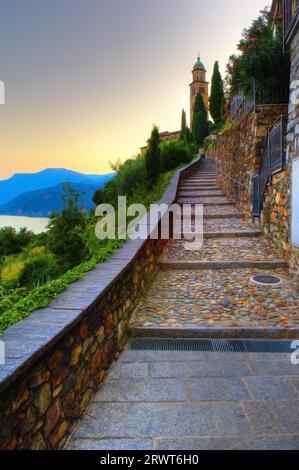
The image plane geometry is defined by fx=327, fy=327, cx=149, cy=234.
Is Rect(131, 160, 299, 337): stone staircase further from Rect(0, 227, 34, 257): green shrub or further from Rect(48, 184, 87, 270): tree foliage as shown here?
Rect(0, 227, 34, 257): green shrub

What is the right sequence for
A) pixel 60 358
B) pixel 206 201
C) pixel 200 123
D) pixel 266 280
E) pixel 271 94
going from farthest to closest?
pixel 200 123 < pixel 206 201 < pixel 271 94 < pixel 266 280 < pixel 60 358

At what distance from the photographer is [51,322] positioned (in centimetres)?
195

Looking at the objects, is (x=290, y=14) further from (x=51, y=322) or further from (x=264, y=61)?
(x=51, y=322)

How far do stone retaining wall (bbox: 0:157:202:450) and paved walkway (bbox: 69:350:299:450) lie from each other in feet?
0.61

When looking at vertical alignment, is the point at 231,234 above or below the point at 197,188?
below

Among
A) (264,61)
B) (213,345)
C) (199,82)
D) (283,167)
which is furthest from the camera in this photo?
(199,82)

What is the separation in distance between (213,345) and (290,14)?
4.63 metres

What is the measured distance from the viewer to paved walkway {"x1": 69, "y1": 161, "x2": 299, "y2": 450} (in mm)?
1985

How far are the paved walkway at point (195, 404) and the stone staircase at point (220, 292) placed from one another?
1.26 feet

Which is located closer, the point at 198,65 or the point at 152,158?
the point at 152,158

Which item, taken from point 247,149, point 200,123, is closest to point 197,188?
point 247,149

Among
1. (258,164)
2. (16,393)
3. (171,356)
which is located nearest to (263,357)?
(171,356)

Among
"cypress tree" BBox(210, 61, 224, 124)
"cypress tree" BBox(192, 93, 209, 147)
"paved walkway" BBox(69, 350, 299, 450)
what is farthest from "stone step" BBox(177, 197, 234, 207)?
"cypress tree" BBox(192, 93, 209, 147)
